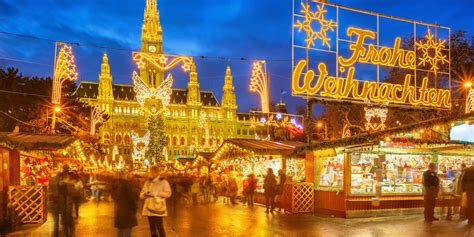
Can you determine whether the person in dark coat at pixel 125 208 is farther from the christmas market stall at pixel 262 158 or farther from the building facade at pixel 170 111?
the building facade at pixel 170 111

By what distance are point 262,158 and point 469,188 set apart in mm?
11295

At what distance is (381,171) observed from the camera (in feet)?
50.0

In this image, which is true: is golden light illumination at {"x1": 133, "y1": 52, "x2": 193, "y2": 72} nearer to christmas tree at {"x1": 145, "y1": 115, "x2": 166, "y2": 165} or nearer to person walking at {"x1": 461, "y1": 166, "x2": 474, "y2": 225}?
person walking at {"x1": 461, "y1": 166, "x2": 474, "y2": 225}

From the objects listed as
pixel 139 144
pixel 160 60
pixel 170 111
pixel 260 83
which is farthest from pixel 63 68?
pixel 170 111

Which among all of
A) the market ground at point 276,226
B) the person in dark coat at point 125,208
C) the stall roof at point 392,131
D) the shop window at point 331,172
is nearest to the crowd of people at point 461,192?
the market ground at point 276,226

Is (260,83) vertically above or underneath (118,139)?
above

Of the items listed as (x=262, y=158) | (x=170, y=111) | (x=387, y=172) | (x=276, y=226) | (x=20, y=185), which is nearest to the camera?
(x=276, y=226)

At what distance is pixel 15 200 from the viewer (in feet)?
42.5

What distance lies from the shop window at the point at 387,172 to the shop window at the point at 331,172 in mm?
397

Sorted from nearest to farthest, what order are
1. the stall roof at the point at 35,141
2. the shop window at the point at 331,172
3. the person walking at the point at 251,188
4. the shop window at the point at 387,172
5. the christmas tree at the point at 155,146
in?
1. the stall roof at the point at 35,141
2. the shop window at the point at 387,172
3. the shop window at the point at 331,172
4. the person walking at the point at 251,188
5. the christmas tree at the point at 155,146

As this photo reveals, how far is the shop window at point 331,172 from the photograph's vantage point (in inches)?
592

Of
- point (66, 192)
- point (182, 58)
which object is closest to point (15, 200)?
point (66, 192)

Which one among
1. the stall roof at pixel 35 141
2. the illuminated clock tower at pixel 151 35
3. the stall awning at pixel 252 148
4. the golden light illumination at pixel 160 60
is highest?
the illuminated clock tower at pixel 151 35

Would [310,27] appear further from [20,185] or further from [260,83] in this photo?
[20,185]
